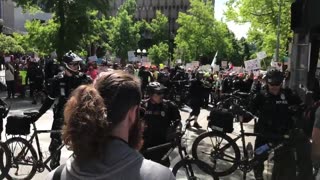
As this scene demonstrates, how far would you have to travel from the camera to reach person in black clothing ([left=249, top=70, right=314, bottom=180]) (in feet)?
21.5

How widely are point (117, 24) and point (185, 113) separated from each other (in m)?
50.9

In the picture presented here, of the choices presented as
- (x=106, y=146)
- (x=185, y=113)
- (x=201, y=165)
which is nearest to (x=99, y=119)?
(x=106, y=146)

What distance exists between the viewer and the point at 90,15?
27156 mm

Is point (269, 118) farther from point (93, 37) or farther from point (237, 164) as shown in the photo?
point (93, 37)

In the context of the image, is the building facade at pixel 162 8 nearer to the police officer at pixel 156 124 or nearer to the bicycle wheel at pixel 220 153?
the bicycle wheel at pixel 220 153

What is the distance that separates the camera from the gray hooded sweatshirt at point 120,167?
5.75 ft

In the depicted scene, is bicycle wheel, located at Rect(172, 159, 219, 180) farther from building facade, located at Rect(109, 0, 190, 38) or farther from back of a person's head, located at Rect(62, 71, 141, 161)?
building facade, located at Rect(109, 0, 190, 38)

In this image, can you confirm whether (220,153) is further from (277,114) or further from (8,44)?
(8,44)

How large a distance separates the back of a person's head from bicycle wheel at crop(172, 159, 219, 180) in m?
4.38

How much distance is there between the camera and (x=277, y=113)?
6.65 m

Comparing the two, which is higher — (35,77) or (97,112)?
(97,112)

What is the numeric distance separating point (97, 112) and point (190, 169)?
4.53m

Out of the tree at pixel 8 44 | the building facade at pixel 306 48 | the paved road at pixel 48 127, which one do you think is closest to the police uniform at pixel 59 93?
the paved road at pixel 48 127

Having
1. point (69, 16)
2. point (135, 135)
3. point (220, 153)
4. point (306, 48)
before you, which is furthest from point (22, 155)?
point (69, 16)
